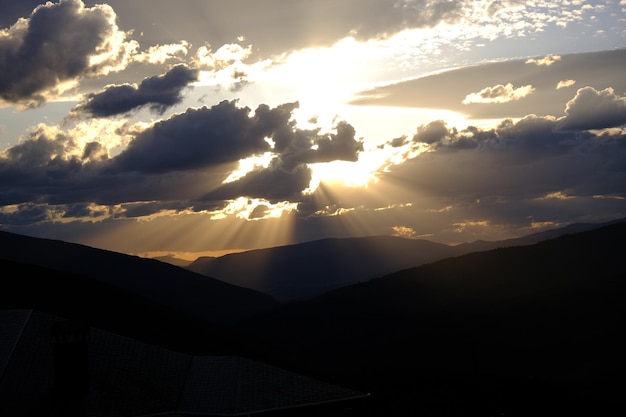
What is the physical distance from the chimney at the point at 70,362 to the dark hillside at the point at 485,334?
37.4 metres

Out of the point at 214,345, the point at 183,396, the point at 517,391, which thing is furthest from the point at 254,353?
the point at 183,396

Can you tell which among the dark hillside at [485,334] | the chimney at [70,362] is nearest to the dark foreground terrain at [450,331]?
the dark hillside at [485,334]

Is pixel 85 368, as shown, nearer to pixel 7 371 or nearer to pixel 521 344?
pixel 7 371

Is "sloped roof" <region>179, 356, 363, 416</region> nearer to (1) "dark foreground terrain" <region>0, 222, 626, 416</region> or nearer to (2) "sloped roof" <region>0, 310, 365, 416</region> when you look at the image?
(2) "sloped roof" <region>0, 310, 365, 416</region>

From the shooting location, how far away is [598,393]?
84500 millimetres

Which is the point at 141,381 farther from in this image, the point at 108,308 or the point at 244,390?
the point at 108,308

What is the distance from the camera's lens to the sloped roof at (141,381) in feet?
89.8

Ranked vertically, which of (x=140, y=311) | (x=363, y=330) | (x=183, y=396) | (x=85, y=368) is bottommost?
(x=363, y=330)

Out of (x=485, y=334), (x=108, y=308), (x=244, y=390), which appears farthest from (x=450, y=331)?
(x=244, y=390)

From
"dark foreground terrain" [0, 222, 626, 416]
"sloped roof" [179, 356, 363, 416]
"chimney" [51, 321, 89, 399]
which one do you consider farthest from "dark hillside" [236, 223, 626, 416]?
"chimney" [51, 321, 89, 399]

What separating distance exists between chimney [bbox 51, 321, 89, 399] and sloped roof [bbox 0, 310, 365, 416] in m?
0.54

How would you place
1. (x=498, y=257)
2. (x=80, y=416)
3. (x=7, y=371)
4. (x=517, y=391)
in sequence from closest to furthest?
1. (x=80, y=416)
2. (x=7, y=371)
3. (x=517, y=391)
4. (x=498, y=257)

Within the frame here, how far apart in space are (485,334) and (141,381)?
97.6 metres

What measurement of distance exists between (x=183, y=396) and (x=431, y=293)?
152 metres
